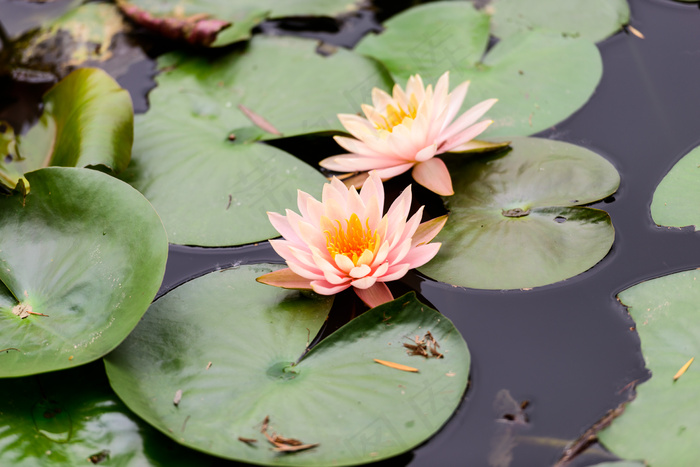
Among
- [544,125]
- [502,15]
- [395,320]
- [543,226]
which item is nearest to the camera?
[395,320]

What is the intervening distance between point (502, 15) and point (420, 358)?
2.29 m

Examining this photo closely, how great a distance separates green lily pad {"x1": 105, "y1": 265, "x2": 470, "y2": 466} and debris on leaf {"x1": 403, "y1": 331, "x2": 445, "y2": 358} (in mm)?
17

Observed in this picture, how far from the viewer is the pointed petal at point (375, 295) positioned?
184 centimetres

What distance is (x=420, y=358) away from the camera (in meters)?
1.67

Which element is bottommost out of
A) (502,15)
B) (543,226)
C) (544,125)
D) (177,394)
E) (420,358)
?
(177,394)

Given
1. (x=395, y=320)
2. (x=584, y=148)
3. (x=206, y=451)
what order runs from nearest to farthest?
(x=206, y=451)
(x=395, y=320)
(x=584, y=148)

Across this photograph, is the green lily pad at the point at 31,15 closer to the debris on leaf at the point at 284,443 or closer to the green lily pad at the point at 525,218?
the green lily pad at the point at 525,218

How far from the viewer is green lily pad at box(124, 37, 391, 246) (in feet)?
7.36

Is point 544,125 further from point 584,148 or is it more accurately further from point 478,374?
point 478,374

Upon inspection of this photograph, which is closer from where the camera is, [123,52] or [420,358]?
[420,358]

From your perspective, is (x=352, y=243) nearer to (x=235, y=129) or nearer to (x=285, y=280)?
(x=285, y=280)

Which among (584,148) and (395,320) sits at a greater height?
(584,148)

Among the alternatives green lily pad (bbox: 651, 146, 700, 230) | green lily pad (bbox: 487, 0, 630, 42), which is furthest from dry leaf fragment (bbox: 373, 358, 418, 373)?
green lily pad (bbox: 487, 0, 630, 42)

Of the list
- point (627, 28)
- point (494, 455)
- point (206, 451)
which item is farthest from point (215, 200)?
point (627, 28)
